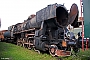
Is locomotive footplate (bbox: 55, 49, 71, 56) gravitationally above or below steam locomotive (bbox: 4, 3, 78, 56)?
below

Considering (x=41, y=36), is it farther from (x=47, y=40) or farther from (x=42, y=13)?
(x=42, y=13)

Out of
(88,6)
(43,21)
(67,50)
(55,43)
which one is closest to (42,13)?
(43,21)

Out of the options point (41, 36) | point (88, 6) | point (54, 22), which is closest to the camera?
point (88, 6)

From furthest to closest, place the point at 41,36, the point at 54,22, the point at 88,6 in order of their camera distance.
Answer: the point at 41,36
the point at 54,22
the point at 88,6

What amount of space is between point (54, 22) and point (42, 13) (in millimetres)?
1486

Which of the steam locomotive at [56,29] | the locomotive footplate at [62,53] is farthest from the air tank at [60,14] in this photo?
the locomotive footplate at [62,53]

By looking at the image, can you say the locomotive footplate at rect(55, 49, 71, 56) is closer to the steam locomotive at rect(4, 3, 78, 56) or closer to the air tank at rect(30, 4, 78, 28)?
the steam locomotive at rect(4, 3, 78, 56)

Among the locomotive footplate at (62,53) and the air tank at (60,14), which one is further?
the air tank at (60,14)

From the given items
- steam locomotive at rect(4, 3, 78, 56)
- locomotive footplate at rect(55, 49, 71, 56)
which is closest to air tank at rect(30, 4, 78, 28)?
steam locomotive at rect(4, 3, 78, 56)

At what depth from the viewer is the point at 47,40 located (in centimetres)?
1234

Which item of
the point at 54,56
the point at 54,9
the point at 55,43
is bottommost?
the point at 54,56

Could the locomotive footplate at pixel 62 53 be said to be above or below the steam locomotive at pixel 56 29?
below

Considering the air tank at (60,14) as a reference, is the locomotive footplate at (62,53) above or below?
below

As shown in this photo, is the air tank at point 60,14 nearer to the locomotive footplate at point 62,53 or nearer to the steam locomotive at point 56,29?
the steam locomotive at point 56,29
